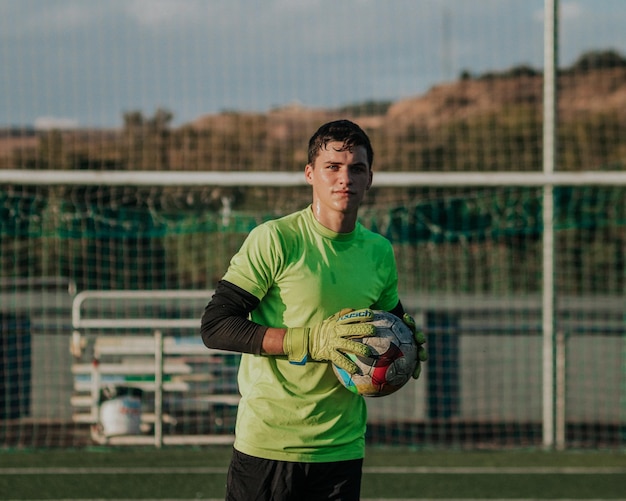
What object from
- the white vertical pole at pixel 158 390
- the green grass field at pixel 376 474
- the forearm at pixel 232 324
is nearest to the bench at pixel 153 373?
the white vertical pole at pixel 158 390

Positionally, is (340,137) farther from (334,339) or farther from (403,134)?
(403,134)

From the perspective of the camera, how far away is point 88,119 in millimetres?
8641

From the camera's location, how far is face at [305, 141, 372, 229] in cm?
343

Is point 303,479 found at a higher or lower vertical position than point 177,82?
lower

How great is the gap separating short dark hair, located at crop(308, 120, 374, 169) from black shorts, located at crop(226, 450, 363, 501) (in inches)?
39.6

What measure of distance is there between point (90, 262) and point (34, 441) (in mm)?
9067

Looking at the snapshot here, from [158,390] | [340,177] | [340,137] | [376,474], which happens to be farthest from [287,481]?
[158,390]

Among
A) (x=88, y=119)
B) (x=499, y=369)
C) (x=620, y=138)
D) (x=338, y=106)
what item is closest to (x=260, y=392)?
(x=88, y=119)

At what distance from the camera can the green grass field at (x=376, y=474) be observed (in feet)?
22.6

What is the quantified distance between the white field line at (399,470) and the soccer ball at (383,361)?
4197 millimetres

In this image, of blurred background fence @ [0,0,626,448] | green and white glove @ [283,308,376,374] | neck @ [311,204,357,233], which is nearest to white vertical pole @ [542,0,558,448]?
blurred background fence @ [0,0,626,448]

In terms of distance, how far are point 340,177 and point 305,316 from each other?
1.52 ft

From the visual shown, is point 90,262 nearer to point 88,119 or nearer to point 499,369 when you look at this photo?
point 499,369

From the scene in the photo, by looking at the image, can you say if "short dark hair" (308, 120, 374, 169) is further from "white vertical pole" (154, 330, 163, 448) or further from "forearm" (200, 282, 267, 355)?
"white vertical pole" (154, 330, 163, 448)
